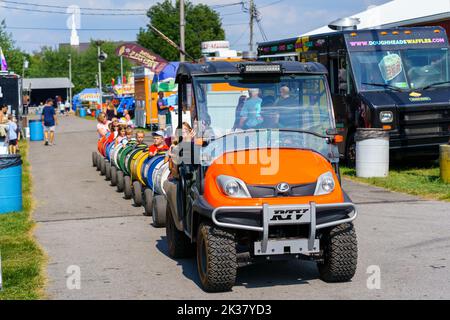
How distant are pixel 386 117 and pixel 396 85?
0.94 metres

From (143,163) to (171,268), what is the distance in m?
5.15

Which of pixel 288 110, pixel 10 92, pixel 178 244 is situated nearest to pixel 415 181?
pixel 178 244

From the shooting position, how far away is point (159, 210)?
11875mm

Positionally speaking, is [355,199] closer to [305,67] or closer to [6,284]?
[305,67]

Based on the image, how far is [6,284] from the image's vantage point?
8.38m

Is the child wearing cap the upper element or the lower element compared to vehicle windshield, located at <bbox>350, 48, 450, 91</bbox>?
lower

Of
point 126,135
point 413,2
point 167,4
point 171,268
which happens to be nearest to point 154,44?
point 167,4

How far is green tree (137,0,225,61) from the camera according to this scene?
337 feet

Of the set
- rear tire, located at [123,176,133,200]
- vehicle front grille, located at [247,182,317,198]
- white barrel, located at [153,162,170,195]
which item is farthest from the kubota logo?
rear tire, located at [123,176,133,200]

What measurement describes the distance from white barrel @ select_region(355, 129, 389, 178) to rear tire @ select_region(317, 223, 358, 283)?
9.45 metres

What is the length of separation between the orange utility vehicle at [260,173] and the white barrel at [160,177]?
3217 mm

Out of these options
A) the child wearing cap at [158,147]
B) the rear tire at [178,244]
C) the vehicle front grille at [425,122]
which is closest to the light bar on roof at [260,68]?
the rear tire at [178,244]

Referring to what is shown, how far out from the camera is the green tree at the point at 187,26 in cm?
10275

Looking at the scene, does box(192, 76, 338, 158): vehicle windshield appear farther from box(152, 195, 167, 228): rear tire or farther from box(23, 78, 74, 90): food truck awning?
A: box(23, 78, 74, 90): food truck awning
